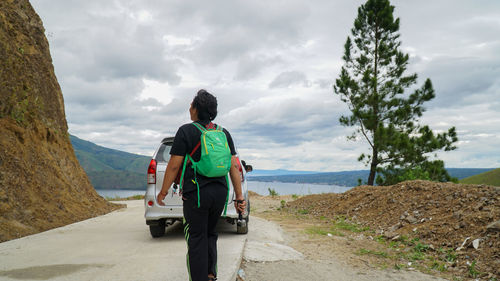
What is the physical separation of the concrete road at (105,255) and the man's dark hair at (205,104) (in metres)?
1.91

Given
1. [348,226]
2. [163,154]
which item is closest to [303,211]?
[348,226]

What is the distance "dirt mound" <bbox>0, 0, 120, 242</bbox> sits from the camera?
716cm

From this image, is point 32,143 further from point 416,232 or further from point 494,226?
point 494,226

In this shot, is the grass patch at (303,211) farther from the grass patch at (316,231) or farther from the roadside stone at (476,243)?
the roadside stone at (476,243)

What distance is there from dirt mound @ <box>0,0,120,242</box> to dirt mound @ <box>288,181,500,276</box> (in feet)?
25.7

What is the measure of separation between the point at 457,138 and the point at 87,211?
17380 millimetres

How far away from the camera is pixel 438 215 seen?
7.63 m

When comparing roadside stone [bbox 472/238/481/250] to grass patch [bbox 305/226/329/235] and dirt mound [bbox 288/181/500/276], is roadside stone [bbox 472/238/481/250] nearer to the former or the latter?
dirt mound [bbox 288/181/500/276]

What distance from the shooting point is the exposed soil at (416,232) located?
5.40 m

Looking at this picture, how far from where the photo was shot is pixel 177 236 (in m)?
6.40

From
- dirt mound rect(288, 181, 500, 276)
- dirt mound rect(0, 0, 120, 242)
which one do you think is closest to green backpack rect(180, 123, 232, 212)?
dirt mound rect(288, 181, 500, 276)

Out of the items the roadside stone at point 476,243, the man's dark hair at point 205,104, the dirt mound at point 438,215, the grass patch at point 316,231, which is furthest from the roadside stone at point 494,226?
the man's dark hair at point 205,104

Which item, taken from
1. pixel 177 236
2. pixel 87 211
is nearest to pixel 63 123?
pixel 87 211

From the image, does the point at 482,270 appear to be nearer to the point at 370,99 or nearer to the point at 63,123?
the point at 63,123
